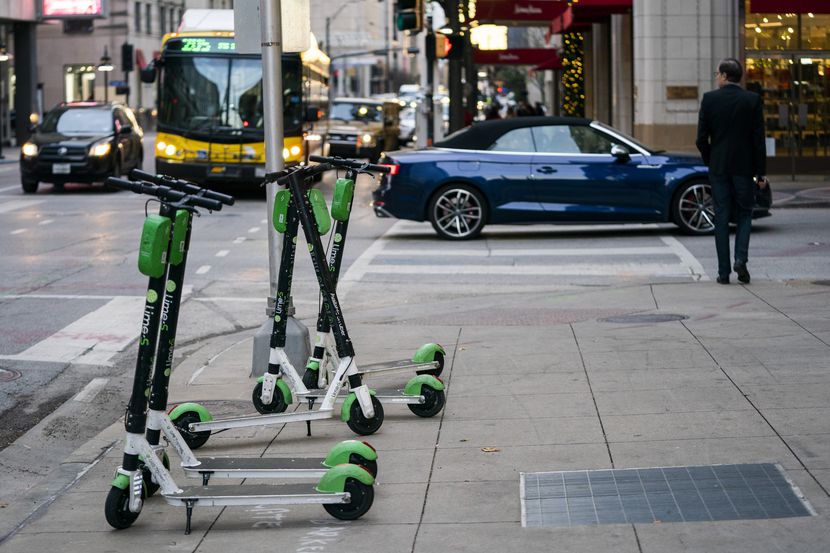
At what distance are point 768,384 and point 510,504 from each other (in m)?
2.69

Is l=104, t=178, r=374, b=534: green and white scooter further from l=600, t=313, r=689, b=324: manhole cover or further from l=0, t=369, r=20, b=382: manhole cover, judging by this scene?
l=600, t=313, r=689, b=324: manhole cover

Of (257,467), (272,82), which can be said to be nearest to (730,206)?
(272,82)

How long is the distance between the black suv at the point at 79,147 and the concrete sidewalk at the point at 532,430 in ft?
56.5

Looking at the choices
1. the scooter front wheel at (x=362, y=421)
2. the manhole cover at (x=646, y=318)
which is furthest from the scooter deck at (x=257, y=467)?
the manhole cover at (x=646, y=318)

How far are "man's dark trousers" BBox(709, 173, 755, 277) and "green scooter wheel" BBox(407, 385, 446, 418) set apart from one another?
561 cm

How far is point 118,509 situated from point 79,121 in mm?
24981

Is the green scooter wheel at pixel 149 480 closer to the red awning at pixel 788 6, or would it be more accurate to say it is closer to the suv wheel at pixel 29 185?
the suv wheel at pixel 29 185

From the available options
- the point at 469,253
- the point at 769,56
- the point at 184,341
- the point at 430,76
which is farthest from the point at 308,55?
the point at 184,341

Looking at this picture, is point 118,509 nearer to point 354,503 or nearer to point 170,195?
point 354,503

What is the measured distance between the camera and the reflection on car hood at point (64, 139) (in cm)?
2741

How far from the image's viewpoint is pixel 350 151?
40.7 metres

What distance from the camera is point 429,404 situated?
739 cm

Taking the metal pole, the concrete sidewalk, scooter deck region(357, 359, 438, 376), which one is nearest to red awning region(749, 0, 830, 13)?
the concrete sidewalk

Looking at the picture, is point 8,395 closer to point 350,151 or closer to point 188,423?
point 188,423
